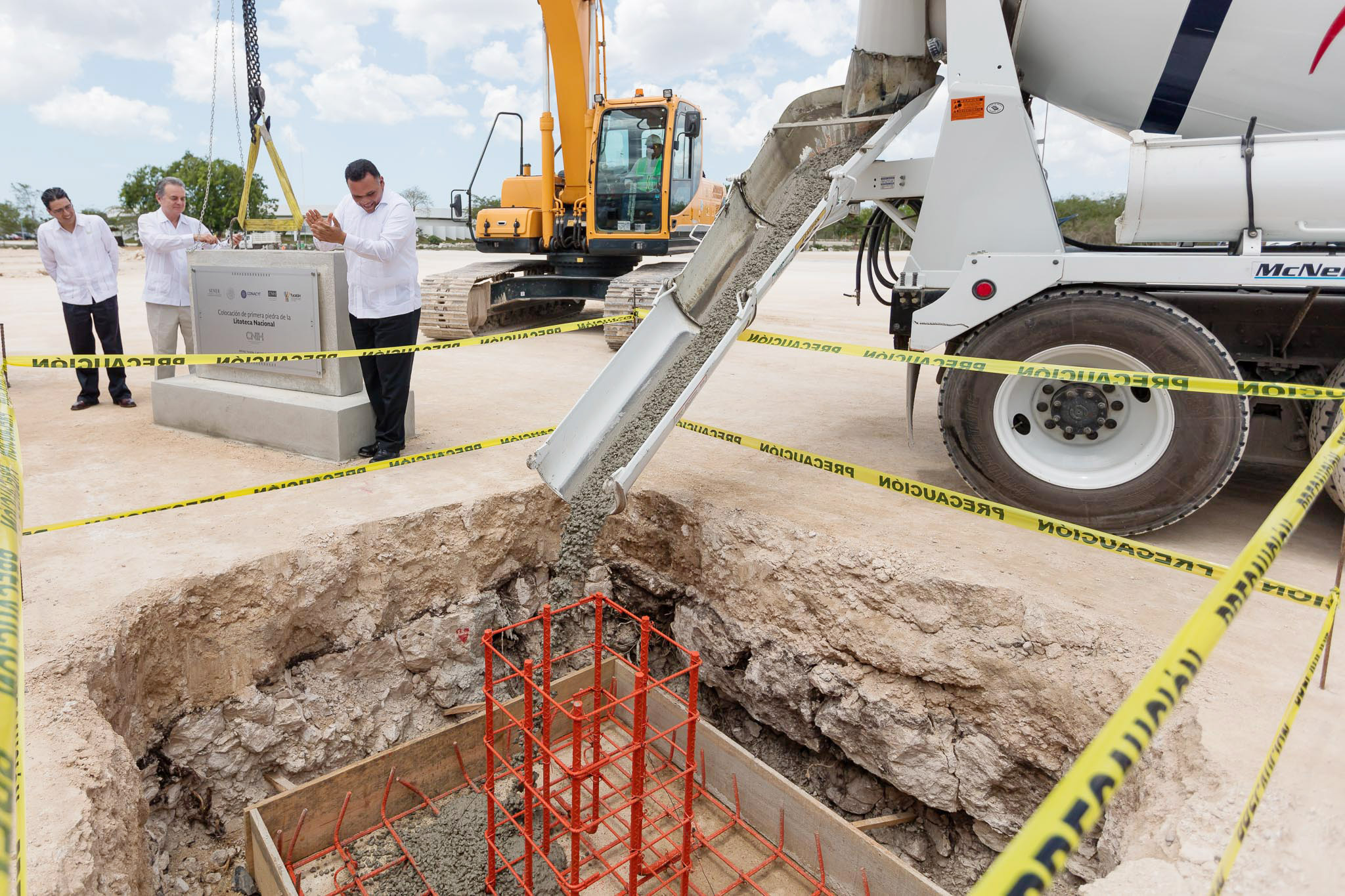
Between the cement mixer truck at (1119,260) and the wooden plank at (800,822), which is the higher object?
the cement mixer truck at (1119,260)

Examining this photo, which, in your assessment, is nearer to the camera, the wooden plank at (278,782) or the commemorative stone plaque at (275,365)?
the wooden plank at (278,782)

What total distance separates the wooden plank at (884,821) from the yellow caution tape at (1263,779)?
1.96m

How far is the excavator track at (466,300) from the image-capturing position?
10586 millimetres

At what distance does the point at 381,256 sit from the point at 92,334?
3535 millimetres

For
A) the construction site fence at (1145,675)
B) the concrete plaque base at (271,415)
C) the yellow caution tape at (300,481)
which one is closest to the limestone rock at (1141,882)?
the construction site fence at (1145,675)

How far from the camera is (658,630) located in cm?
408

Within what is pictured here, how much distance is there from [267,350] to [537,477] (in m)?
2.31

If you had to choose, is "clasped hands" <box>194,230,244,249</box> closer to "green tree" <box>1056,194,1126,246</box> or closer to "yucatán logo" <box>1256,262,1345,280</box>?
"green tree" <box>1056,194,1126,246</box>

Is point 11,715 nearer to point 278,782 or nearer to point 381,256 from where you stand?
point 278,782

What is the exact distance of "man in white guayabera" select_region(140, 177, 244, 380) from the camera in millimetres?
6562

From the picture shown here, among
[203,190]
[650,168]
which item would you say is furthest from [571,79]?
[203,190]

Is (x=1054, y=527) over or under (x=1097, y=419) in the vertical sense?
under

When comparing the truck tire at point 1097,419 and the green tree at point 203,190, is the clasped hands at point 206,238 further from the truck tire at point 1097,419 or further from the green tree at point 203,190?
the green tree at point 203,190

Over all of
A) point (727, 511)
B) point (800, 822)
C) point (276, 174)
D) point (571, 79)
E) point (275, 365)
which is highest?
point (571, 79)
